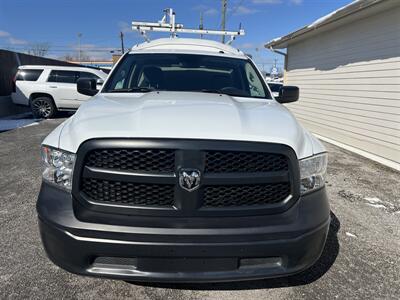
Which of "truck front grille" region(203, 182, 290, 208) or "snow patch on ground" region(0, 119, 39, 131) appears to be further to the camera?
"snow patch on ground" region(0, 119, 39, 131)

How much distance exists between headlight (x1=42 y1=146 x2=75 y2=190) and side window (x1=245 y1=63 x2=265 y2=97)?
198 centimetres

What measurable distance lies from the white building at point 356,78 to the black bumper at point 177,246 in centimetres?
565

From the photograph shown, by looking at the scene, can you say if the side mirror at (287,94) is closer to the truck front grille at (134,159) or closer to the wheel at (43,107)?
the truck front grille at (134,159)

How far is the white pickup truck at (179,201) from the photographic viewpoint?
76.9 inches

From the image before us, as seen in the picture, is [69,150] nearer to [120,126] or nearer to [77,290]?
[120,126]

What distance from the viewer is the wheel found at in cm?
1202

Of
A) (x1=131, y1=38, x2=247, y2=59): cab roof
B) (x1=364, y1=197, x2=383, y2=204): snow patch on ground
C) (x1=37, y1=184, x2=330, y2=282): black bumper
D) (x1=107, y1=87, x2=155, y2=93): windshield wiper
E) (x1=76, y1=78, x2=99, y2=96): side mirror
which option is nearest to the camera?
(x1=37, y1=184, x2=330, y2=282): black bumper

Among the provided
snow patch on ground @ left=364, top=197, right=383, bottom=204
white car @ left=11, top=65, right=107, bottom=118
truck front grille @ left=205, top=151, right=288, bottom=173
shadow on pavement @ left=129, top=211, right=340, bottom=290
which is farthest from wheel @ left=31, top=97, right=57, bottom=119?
truck front grille @ left=205, top=151, right=288, bottom=173

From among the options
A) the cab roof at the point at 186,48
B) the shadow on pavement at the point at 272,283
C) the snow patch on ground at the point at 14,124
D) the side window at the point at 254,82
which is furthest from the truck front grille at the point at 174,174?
the snow patch on ground at the point at 14,124

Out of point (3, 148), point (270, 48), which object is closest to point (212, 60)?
point (3, 148)

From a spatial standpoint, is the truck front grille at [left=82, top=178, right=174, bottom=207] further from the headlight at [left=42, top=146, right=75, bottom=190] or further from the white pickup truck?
the headlight at [left=42, top=146, right=75, bottom=190]

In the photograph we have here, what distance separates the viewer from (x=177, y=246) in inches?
76.0

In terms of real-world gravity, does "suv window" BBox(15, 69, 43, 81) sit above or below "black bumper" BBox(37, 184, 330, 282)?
above

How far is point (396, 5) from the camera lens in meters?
6.76
